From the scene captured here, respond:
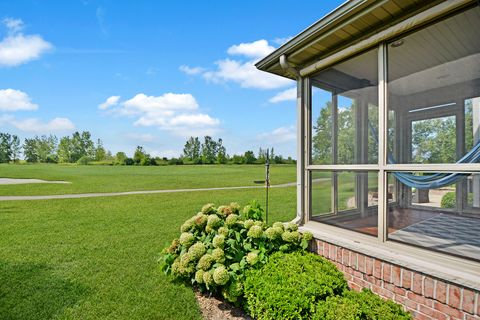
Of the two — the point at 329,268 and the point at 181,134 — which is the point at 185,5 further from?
the point at 181,134

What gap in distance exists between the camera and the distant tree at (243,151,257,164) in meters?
42.8

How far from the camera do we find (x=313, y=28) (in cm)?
246

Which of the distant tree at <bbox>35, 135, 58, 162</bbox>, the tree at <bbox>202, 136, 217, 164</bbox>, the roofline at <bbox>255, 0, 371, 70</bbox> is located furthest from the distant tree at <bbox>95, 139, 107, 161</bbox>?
the roofline at <bbox>255, 0, 371, 70</bbox>

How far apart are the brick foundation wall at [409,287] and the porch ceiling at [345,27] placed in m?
2.05

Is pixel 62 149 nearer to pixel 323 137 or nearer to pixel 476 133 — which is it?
pixel 323 137

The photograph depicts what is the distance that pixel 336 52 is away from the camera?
104 inches

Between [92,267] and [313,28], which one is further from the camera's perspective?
[92,267]

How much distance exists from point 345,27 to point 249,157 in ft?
133

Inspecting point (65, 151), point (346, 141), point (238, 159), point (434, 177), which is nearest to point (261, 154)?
point (238, 159)

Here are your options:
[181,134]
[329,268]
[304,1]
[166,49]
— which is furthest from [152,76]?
[181,134]

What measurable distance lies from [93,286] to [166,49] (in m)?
9.29

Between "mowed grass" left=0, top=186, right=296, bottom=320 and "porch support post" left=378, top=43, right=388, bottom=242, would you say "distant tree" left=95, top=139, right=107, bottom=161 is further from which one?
"porch support post" left=378, top=43, right=388, bottom=242

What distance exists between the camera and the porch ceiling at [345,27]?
2.04m

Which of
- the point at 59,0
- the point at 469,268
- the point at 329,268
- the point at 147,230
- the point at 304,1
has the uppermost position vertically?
the point at 59,0
